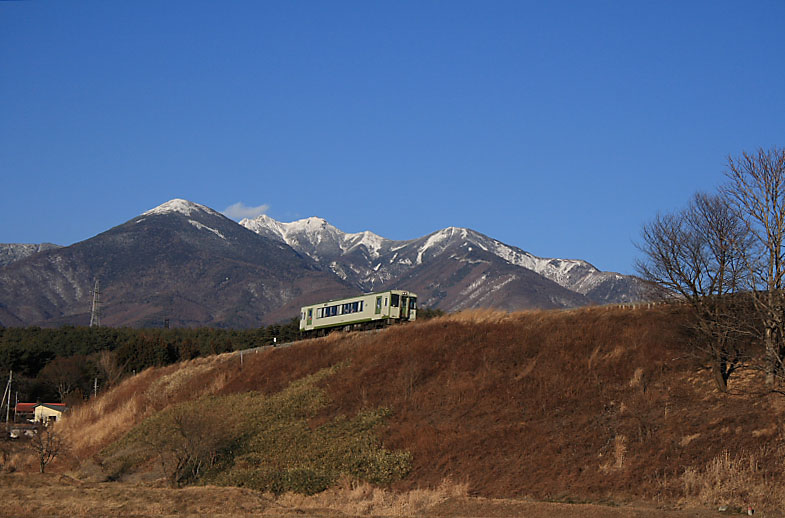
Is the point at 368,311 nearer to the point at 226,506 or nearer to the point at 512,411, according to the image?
the point at 512,411

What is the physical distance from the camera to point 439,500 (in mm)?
27391

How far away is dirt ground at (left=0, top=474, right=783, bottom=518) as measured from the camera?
24188 mm

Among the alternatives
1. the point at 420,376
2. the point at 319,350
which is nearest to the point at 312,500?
the point at 420,376

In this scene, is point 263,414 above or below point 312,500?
above

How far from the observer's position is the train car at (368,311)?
57.7 metres

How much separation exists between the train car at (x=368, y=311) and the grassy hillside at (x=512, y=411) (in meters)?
5.16

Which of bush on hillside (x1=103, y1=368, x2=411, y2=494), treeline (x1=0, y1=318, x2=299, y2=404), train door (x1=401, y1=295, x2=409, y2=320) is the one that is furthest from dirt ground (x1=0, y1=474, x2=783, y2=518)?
treeline (x1=0, y1=318, x2=299, y2=404)

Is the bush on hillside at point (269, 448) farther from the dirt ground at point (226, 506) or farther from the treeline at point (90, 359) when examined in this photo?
the treeline at point (90, 359)

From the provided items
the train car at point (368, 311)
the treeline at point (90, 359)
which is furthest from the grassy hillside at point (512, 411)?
the treeline at point (90, 359)

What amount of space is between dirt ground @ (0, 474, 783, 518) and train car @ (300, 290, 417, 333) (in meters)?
27.5

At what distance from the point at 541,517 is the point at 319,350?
29.6m

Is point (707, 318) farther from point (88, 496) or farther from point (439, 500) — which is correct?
point (88, 496)

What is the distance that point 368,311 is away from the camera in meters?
58.9

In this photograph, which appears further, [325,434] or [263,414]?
[263,414]
